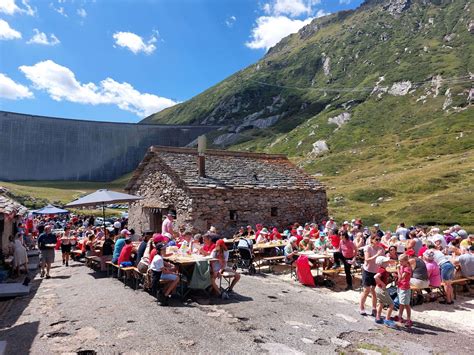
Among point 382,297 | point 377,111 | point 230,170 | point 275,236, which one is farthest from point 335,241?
point 377,111

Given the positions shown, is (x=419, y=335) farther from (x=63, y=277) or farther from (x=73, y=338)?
(x=63, y=277)

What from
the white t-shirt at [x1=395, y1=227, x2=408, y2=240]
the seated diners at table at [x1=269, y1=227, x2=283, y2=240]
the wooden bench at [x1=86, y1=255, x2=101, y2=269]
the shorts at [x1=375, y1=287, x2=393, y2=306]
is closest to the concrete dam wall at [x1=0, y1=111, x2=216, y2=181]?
the wooden bench at [x1=86, y1=255, x2=101, y2=269]

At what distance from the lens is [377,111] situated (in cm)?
8712

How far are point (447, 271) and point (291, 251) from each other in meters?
4.95

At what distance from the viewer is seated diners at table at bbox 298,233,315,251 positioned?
14.1 m

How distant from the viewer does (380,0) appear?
7224 inches

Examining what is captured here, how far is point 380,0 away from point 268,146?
130628 mm

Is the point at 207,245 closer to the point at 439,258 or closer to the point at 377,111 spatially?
the point at 439,258

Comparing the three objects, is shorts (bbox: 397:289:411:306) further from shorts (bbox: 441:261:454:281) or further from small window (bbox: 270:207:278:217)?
small window (bbox: 270:207:278:217)

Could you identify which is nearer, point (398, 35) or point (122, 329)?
point (122, 329)

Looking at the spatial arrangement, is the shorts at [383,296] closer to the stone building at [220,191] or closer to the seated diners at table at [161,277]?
the seated diners at table at [161,277]

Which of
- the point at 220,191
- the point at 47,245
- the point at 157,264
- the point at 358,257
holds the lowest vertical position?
the point at 358,257

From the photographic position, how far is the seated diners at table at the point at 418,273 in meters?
9.30

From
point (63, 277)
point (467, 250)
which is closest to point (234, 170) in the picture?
point (63, 277)
